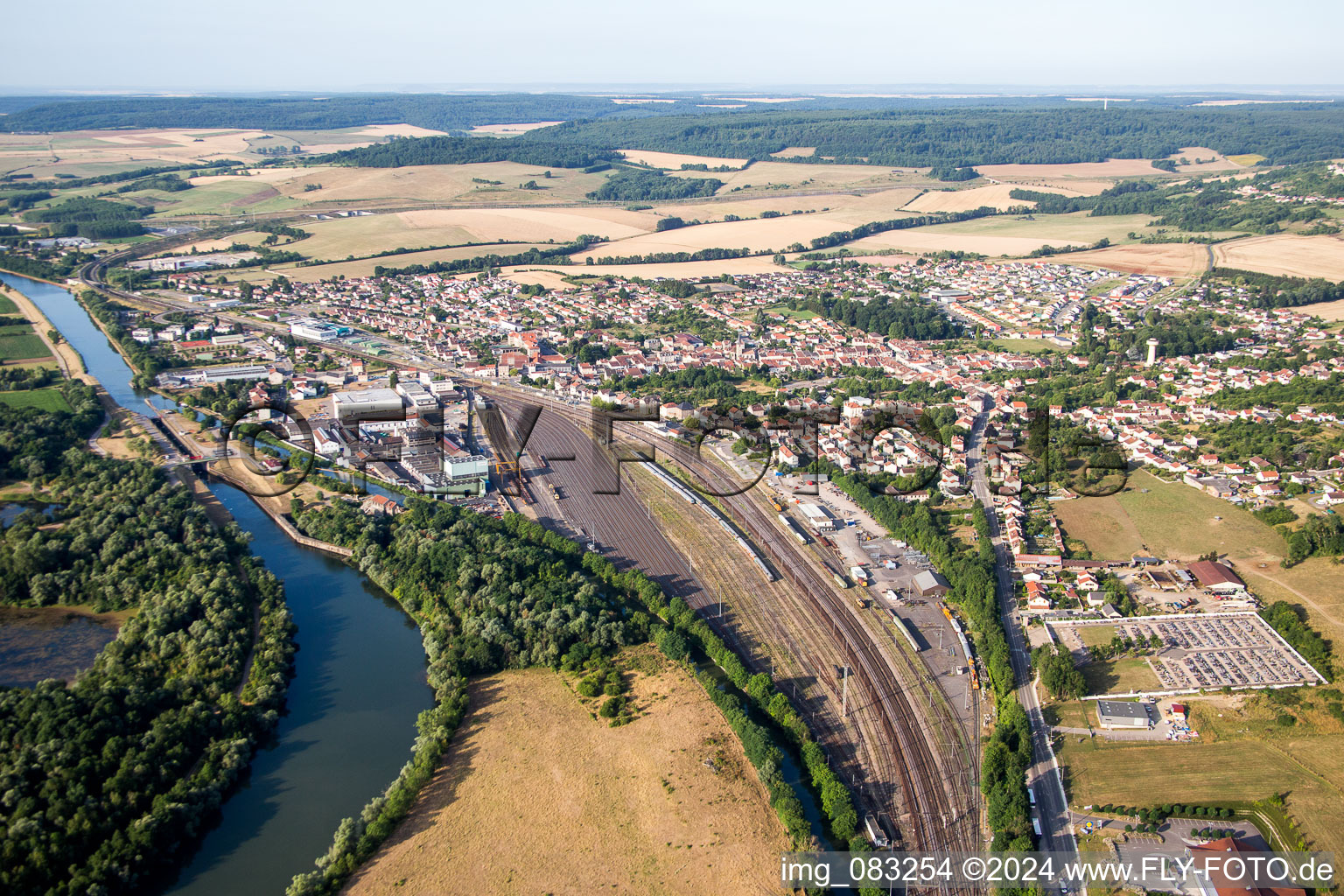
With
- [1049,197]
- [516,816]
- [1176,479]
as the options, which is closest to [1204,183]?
[1049,197]

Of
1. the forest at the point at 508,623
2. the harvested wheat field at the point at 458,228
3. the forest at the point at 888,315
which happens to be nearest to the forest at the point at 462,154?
the harvested wheat field at the point at 458,228

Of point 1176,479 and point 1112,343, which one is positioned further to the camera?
point 1112,343

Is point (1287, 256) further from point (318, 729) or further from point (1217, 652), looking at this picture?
point (318, 729)

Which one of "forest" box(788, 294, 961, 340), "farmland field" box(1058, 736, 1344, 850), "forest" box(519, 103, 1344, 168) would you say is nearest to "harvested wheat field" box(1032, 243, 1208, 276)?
"forest" box(788, 294, 961, 340)

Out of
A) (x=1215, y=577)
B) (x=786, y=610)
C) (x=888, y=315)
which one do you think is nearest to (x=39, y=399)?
(x=786, y=610)

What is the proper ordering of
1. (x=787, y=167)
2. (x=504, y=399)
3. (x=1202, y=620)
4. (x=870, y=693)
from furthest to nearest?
1. (x=787, y=167)
2. (x=504, y=399)
3. (x=1202, y=620)
4. (x=870, y=693)

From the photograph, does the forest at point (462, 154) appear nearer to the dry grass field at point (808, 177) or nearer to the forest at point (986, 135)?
the dry grass field at point (808, 177)

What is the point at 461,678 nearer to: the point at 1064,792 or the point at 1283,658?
the point at 1064,792
